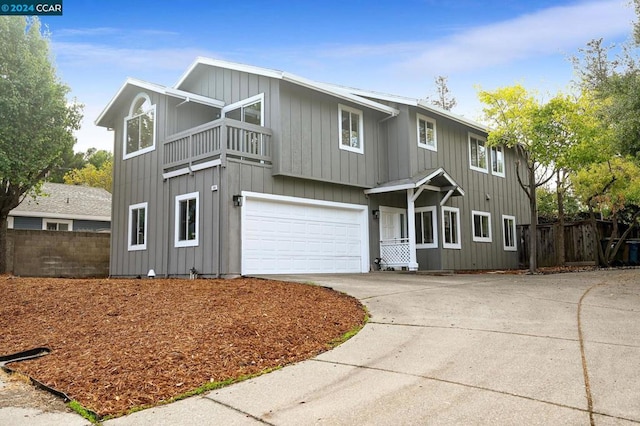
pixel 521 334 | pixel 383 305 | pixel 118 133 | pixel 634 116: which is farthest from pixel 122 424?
pixel 118 133

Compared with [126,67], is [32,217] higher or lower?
lower

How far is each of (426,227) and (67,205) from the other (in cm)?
1680

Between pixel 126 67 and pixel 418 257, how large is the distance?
11.1 metres

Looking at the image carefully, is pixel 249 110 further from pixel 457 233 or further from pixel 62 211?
pixel 62 211

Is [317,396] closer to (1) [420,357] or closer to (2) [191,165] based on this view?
(1) [420,357]

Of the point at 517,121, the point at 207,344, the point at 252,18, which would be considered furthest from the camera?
the point at 517,121

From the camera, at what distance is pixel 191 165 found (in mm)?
12938

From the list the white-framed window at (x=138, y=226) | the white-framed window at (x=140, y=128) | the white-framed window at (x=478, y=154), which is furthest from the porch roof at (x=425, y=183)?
the white-framed window at (x=140, y=128)

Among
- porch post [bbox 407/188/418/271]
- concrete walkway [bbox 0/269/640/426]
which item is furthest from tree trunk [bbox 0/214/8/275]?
concrete walkway [bbox 0/269/640/426]

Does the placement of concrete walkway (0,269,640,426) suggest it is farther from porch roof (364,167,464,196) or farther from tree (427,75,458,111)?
tree (427,75,458,111)

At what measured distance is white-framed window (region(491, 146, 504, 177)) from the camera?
20.0 m

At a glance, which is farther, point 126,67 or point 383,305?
point 126,67

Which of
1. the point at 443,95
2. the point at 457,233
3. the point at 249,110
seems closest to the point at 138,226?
the point at 249,110

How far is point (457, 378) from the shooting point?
4230mm
